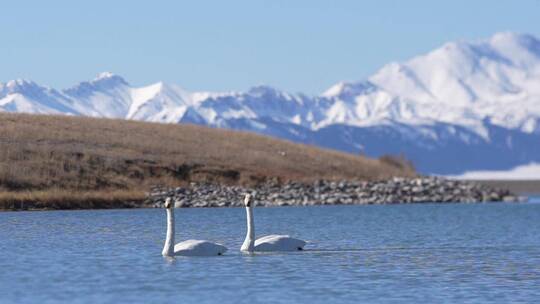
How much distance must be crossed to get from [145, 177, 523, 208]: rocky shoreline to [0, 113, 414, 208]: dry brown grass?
84.2 inches

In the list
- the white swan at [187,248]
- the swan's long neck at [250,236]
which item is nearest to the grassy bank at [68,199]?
the swan's long neck at [250,236]

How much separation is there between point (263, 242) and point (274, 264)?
3.66 meters

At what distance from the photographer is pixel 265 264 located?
133 ft

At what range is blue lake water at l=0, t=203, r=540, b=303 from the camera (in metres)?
33.2

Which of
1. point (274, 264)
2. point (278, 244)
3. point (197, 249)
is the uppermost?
point (278, 244)

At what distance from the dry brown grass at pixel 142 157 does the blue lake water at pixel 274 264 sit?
19.3 metres

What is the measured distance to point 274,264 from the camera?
4053cm

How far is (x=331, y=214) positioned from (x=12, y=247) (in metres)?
31.8

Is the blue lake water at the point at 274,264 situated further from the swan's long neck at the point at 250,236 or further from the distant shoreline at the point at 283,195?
the distant shoreline at the point at 283,195

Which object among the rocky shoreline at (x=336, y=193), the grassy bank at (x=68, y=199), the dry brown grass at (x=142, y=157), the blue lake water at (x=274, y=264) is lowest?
the blue lake water at (x=274, y=264)

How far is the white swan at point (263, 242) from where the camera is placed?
43531mm

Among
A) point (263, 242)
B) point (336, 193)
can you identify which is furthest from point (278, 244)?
point (336, 193)

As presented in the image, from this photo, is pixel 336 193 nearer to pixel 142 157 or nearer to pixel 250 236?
pixel 142 157

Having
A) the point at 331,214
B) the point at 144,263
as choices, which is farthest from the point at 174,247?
the point at 331,214
